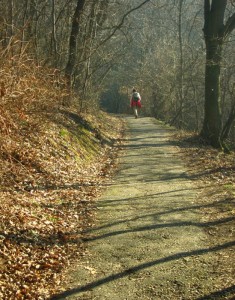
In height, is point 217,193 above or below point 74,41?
below

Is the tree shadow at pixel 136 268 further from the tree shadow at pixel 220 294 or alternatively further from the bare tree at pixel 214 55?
the bare tree at pixel 214 55

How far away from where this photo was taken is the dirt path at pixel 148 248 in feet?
17.6

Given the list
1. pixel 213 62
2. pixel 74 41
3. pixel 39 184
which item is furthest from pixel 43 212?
pixel 213 62

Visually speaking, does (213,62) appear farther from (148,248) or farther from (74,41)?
(148,248)

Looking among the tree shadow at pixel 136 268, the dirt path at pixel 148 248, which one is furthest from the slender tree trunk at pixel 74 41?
the tree shadow at pixel 136 268

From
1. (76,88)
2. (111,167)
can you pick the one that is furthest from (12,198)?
(76,88)

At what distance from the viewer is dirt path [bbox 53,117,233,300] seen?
17.6ft

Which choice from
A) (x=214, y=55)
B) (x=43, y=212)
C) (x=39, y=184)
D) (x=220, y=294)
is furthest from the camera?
(x=214, y=55)

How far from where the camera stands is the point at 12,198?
743 cm

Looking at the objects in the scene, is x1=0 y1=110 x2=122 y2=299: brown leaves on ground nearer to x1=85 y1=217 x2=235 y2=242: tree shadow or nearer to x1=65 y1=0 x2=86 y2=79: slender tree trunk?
x1=85 y1=217 x2=235 y2=242: tree shadow

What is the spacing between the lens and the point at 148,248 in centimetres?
655

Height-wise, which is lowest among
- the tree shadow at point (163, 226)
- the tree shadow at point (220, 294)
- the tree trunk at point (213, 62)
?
the tree shadow at point (220, 294)

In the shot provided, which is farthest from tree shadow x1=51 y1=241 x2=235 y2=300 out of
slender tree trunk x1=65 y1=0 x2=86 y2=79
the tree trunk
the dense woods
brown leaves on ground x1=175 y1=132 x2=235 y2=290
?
slender tree trunk x1=65 y1=0 x2=86 y2=79

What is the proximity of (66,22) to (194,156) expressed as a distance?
9361 millimetres
